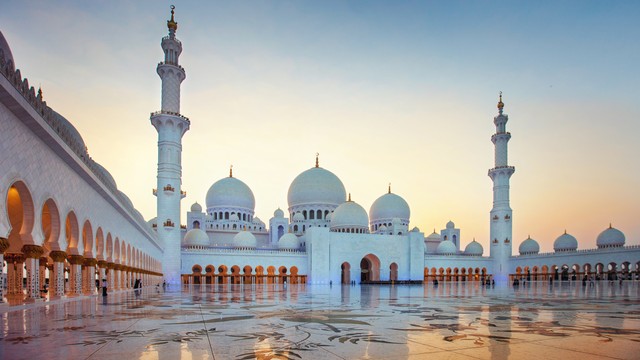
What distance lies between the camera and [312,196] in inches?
1925

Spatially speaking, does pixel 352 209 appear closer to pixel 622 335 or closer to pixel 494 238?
pixel 494 238

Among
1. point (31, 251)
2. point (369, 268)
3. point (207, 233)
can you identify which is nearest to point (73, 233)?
point (31, 251)

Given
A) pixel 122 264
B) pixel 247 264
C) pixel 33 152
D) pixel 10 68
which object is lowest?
pixel 247 264

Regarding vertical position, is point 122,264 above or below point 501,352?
below

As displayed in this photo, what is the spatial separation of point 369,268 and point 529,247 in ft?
60.0

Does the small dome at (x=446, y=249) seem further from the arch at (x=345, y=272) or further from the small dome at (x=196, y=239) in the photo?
the small dome at (x=196, y=239)

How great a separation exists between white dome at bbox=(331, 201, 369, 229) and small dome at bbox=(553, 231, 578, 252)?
20.3 meters

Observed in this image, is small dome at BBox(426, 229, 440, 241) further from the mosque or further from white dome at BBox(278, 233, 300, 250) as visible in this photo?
white dome at BBox(278, 233, 300, 250)

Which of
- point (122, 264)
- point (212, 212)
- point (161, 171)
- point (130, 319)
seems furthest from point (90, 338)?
point (212, 212)

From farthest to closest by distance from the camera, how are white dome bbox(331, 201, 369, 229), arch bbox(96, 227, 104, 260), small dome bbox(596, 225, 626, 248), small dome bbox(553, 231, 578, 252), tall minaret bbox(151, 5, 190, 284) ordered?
small dome bbox(553, 231, 578, 252) → white dome bbox(331, 201, 369, 229) → small dome bbox(596, 225, 626, 248) → tall minaret bbox(151, 5, 190, 284) → arch bbox(96, 227, 104, 260)

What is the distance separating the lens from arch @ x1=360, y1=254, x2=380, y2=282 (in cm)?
4394

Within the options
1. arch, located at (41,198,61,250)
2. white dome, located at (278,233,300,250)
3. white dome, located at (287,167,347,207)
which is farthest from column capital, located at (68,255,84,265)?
white dome, located at (287,167,347,207)

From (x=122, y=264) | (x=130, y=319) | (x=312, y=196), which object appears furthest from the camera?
(x=312, y=196)

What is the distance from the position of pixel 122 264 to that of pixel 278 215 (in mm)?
29308
